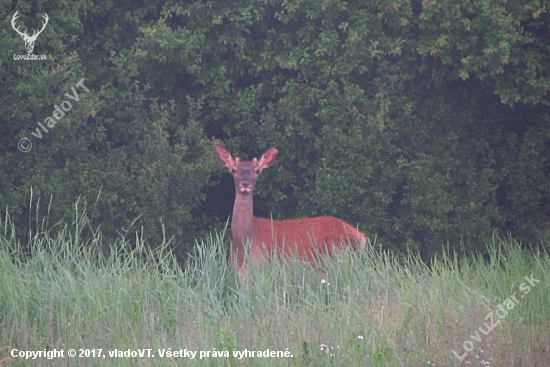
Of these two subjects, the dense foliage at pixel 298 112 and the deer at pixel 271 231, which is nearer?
the deer at pixel 271 231

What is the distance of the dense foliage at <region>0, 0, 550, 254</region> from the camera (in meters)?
9.27

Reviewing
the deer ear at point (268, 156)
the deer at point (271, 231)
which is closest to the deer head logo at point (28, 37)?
the deer at point (271, 231)

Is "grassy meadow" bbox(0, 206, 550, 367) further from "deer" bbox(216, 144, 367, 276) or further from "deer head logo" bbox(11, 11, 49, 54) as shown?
"deer head logo" bbox(11, 11, 49, 54)

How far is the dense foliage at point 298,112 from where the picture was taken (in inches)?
365

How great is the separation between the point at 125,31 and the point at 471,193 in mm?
4990

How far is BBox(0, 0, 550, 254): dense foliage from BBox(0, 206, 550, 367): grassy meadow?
79.4 inches

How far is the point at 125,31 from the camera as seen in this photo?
32.7 ft

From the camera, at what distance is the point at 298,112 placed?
10.0 meters

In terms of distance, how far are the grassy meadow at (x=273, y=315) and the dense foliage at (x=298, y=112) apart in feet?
6.61

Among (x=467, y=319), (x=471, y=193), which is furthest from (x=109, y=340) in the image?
(x=471, y=193)

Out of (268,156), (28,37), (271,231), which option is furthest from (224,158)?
(28,37)

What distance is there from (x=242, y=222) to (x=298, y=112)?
6.19ft

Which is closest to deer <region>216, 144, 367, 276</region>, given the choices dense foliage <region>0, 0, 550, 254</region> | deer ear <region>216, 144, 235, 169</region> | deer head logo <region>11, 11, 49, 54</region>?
deer ear <region>216, 144, 235, 169</region>

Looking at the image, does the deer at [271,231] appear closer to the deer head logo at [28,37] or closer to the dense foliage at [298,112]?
the dense foliage at [298,112]
